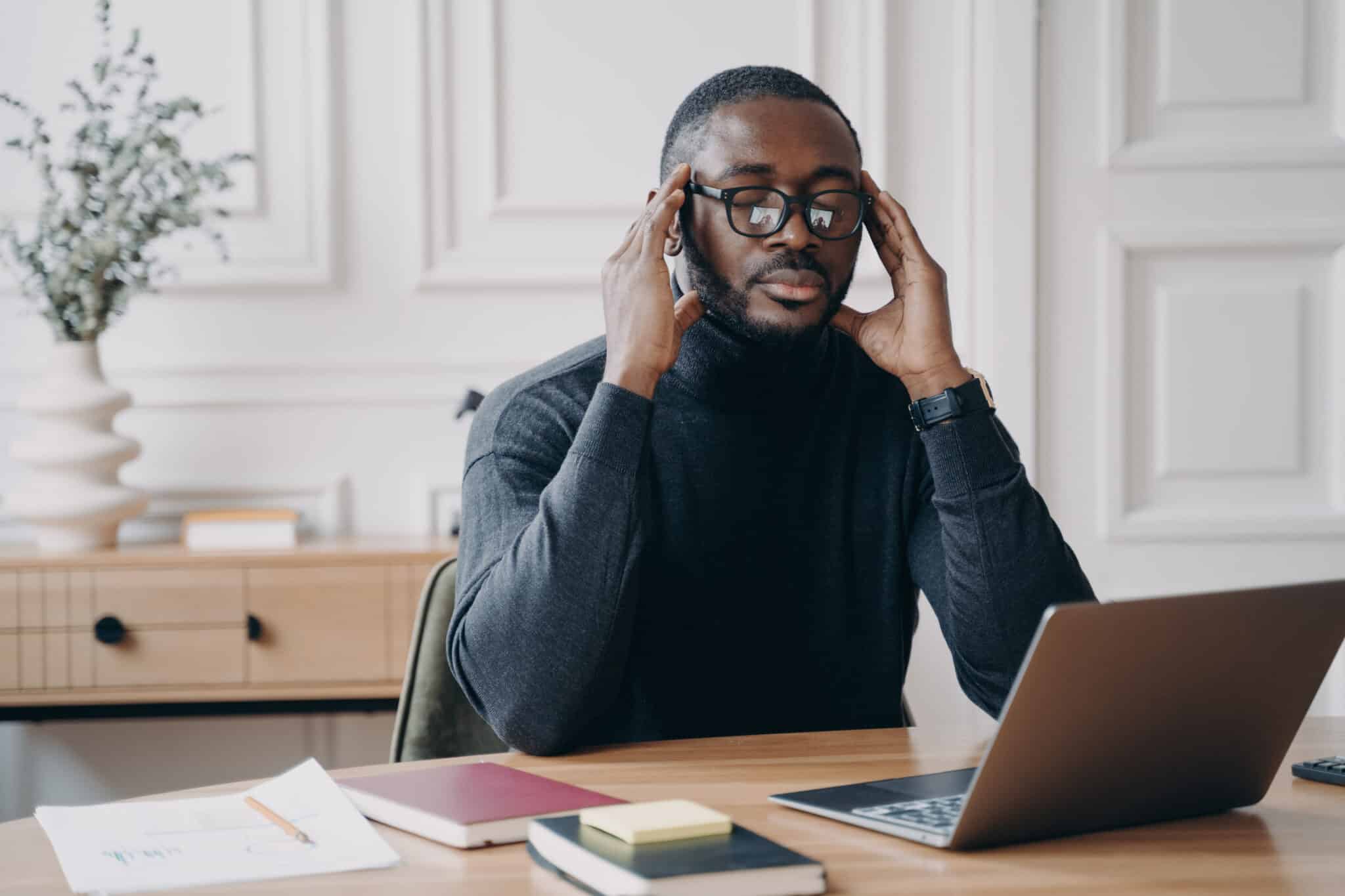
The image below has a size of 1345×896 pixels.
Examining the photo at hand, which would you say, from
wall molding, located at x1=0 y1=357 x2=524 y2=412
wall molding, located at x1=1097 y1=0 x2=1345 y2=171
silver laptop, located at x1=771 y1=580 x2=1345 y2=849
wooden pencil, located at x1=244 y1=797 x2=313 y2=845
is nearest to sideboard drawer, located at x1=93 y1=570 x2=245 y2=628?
wall molding, located at x1=0 y1=357 x2=524 y2=412

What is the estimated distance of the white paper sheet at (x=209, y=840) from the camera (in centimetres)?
81

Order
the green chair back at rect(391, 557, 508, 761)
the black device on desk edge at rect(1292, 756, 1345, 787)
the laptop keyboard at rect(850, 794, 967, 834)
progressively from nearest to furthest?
the laptop keyboard at rect(850, 794, 967, 834) < the black device on desk edge at rect(1292, 756, 1345, 787) < the green chair back at rect(391, 557, 508, 761)

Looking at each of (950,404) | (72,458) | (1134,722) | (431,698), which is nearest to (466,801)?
(1134,722)

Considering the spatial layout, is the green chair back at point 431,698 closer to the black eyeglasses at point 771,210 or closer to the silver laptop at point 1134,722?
the black eyeglasses at point 771,210

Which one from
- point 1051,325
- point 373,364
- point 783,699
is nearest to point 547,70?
point 373,364

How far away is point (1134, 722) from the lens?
2.74 feet

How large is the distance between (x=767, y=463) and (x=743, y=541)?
3.7 inches

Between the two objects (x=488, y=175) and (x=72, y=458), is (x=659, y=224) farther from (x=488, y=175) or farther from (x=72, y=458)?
(x=72, y=458)

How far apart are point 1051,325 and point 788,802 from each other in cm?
187

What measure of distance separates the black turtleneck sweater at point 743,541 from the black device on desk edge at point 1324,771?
318 millimetres

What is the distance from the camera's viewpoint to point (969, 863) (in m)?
0.82

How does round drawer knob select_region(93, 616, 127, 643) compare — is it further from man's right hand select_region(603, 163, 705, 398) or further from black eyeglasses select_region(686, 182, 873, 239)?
black eyeglasses select_region(686, 182, 873, 239)

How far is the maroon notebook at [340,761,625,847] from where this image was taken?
2.84 ft

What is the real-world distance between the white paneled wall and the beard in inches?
41.1
